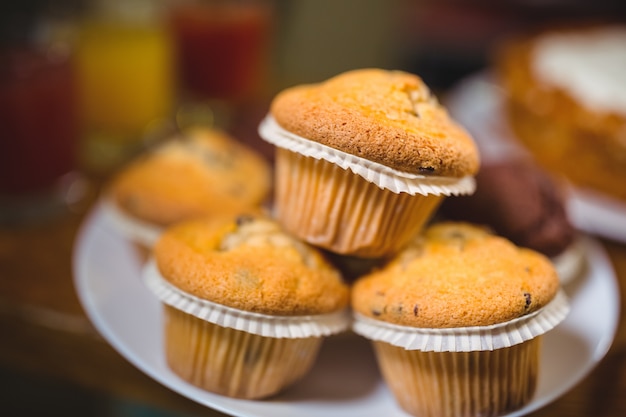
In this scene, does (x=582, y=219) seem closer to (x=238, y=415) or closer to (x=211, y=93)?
(x=238, y=415)

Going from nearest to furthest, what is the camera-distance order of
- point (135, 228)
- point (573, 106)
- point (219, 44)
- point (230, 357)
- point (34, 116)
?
1. point (230, 357)
2. point (135, 228)
3. point (34, 116)
4. point (573, 106)
5. point (219, 44)

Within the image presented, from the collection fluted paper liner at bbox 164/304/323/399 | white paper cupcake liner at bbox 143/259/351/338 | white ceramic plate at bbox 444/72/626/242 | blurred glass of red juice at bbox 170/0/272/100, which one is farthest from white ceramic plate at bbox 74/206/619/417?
blurred glass of red juice at bbox 170/0/272/100

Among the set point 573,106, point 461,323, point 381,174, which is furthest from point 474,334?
point 573,106

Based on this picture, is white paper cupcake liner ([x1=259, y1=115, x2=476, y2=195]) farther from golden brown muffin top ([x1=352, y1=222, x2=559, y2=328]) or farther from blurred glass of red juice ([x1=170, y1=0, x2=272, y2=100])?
blurred glass of red juice ([x1=170, y1=0, x2=272, y2=100])

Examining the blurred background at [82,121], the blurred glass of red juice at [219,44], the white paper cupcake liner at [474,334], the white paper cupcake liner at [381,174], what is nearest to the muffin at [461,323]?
the white paper cupcake liner at [474,334]

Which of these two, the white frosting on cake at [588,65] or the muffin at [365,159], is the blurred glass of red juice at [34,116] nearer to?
the muffin at [365,159]

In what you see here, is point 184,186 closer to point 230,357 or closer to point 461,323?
point 230,357
